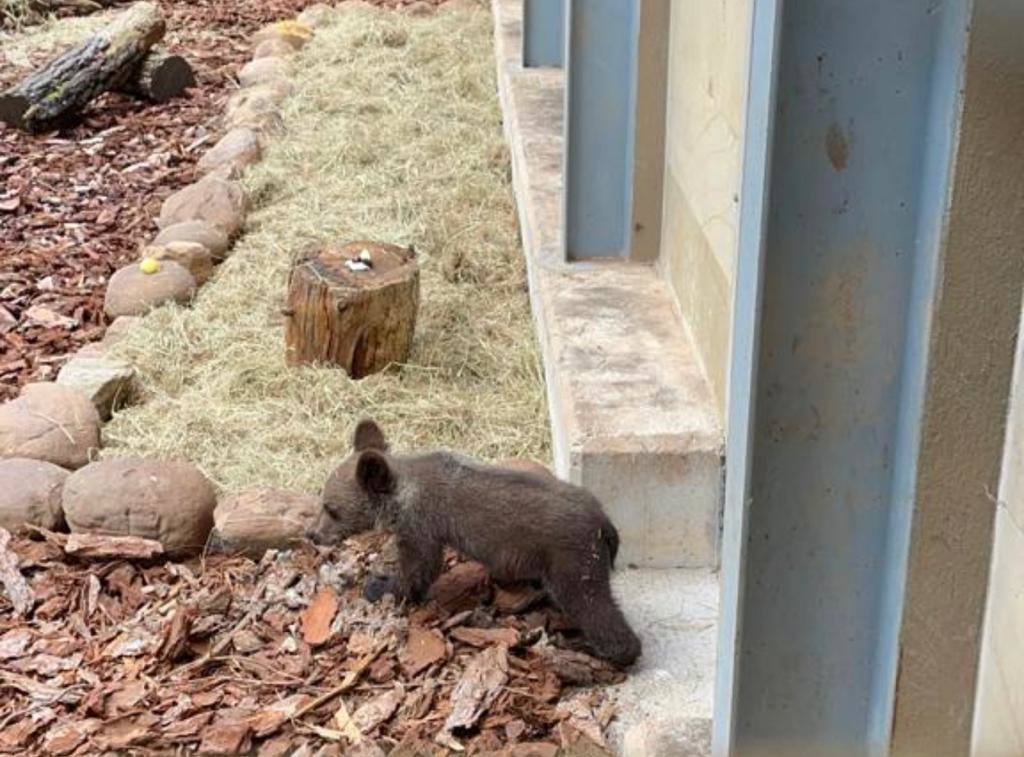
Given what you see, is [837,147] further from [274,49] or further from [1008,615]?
[274,49]

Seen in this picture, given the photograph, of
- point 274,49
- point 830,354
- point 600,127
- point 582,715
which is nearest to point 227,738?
point 582,715

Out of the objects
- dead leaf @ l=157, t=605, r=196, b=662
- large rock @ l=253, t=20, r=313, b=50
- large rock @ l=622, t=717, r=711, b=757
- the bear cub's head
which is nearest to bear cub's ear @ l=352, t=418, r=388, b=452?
→ the bear cub's head

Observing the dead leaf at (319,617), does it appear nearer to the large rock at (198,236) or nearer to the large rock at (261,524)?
the large rock at (261,524)

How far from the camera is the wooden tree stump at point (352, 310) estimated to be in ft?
17.2

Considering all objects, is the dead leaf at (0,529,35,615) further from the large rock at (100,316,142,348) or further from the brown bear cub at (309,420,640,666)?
the large rock at (100,316,142,348)

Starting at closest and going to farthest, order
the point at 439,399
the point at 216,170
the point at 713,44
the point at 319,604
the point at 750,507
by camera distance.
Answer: the point at 750,507 → the point at 319,604 → the point at 713,44 → the point at 439,399 → the point at 216,170

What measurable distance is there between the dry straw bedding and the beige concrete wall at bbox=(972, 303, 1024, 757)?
2.47m

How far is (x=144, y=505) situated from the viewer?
4.32 meters

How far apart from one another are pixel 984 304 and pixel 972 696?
0.69 metres

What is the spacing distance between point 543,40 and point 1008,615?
22.7 ft

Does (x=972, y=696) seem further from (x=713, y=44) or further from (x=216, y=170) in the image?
(x=216, y=170)

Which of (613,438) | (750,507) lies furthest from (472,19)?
(750,507)

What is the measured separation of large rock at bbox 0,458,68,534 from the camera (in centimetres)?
445

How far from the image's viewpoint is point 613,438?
4164 mm
